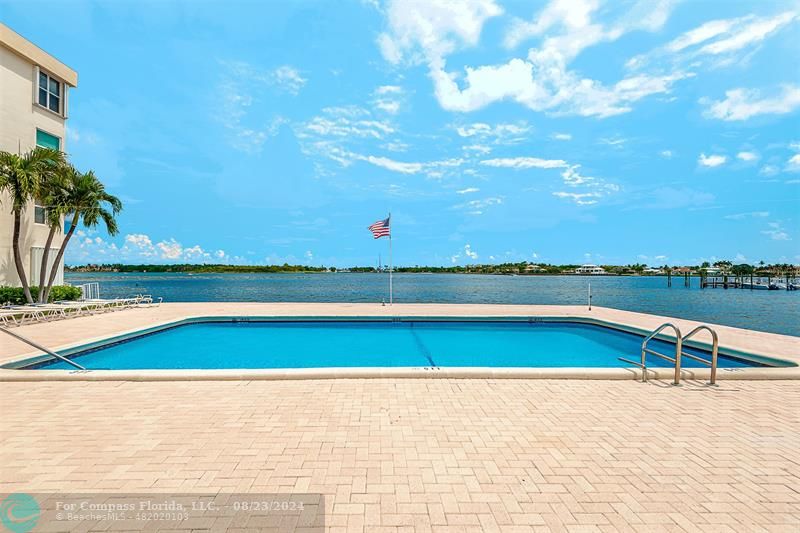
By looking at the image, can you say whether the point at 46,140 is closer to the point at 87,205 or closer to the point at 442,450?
the point at 87,205

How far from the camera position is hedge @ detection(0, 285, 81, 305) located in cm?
1343

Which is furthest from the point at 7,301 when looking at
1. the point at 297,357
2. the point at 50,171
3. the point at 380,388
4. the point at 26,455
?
the point at 380,388

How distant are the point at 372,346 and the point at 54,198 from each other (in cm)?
1420

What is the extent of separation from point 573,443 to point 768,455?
1.79 metres

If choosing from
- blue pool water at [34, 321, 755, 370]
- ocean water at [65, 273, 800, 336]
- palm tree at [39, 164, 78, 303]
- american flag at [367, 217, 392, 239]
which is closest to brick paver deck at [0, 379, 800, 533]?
blue pool water at [34, 321, 755, 370]

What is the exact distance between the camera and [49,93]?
15.9 meters

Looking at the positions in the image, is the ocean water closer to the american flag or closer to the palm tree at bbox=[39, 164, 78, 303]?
the american flag

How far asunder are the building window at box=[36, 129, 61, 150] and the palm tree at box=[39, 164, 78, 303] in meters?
2.46

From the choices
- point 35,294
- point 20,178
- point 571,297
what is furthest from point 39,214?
point 571,297

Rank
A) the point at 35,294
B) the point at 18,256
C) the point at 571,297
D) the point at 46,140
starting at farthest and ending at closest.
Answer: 1. the point at 571,297
2. the point at 46,140
3. the point at 35,294
4. the point at 18,256

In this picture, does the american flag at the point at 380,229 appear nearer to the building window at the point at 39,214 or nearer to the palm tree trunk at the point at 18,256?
the palm tree trunk at the point at 18,256

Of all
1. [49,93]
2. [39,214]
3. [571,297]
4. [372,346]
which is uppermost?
[49,93]

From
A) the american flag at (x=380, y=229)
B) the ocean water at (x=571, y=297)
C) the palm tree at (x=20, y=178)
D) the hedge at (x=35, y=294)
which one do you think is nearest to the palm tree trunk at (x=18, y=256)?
the palm tree at (x=20, y=178)

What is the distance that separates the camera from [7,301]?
13484mm
